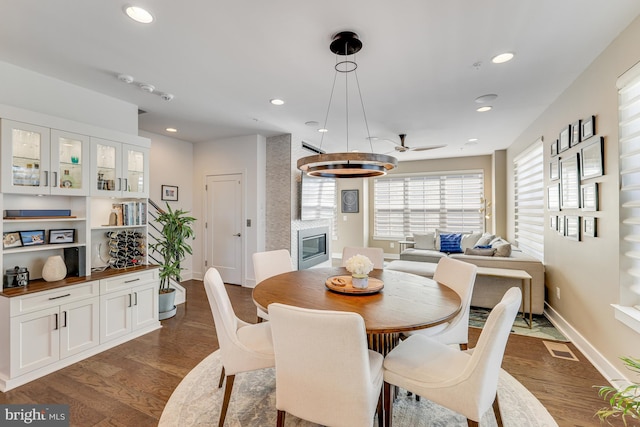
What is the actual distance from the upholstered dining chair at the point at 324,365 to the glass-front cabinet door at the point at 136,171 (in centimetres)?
291

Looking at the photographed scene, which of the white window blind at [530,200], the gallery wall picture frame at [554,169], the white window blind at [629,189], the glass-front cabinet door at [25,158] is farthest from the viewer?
the white window blind at [530,200]

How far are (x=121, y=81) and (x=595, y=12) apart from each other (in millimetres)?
3900

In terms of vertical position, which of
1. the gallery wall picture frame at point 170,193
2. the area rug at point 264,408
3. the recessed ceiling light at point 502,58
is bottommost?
the area rug at point 264,408

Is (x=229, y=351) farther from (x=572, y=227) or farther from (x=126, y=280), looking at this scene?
(x=572, y=227)

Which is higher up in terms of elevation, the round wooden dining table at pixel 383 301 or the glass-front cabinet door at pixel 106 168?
the glass-front cabinet door at pixel 106 168

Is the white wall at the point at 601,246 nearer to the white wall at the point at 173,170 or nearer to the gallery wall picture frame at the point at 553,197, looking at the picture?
the gallery wall picture frame at the point at 553,197

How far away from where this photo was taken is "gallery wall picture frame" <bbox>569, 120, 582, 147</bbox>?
2.88 m

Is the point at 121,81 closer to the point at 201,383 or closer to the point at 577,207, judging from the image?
the point at 201,383

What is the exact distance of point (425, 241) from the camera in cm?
631

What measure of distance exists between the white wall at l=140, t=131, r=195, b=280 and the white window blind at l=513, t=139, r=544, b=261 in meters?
5.44

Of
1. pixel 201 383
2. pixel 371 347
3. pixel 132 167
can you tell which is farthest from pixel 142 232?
pixel 371 347

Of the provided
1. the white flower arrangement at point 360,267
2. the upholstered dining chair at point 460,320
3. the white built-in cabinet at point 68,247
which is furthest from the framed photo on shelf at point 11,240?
the upholstered dining chair at point 460,320

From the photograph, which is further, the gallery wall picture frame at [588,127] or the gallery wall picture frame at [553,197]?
the gallery wall picture frame at [553,197]

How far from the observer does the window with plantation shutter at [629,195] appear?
214 centimetres
